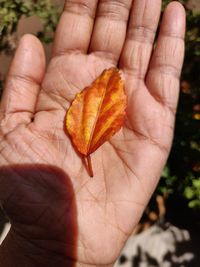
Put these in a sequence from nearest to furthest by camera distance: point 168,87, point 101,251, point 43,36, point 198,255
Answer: point 101,251 < point 168,87 < point 198,255 < point 43,36

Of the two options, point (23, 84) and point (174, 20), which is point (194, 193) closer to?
point (174, 20)

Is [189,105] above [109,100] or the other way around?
the other way around

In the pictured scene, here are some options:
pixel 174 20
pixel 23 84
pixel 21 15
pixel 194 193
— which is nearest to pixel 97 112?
pixel 23 84

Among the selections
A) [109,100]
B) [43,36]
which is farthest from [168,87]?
[43,36]

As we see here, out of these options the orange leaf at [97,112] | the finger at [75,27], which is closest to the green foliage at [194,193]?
the orange leaf at [97,112]

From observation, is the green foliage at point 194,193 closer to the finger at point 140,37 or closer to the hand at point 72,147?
the hand at point 72,147

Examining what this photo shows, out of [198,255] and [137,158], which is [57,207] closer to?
[137,158]

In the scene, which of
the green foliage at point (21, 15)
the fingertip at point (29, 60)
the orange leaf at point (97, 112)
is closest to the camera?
the orange leaf at point (97, 112)
